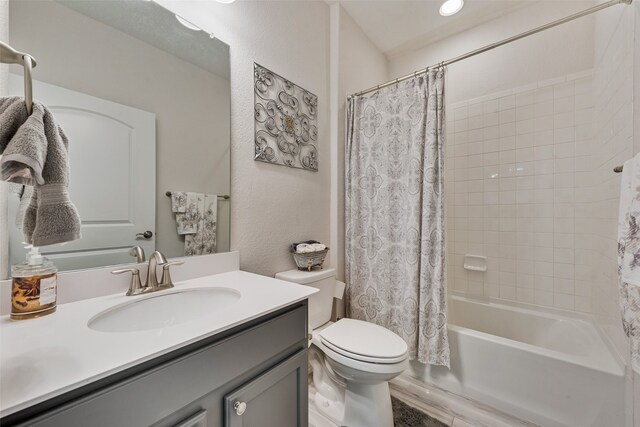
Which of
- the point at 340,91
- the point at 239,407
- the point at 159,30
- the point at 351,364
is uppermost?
the point at 340,91

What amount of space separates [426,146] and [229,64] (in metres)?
1.18

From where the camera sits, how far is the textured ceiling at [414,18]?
1852 millimetres

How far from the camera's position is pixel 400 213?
165 cm

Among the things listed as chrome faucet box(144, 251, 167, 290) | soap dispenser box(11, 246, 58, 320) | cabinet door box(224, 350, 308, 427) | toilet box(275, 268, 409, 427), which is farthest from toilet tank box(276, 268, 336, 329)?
soap dispenser box(11, 246, 58, 320)

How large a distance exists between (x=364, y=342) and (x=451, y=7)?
2340mm

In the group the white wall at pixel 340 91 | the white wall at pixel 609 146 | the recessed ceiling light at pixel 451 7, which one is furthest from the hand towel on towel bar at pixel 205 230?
the recessed ceiling light at pixel 451 7

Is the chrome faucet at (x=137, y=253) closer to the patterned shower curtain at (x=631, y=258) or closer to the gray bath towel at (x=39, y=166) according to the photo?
the gray bath towel at (x=39, y=166)

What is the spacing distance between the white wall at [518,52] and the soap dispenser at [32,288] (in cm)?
265

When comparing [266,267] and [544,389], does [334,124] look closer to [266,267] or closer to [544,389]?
[266,267]

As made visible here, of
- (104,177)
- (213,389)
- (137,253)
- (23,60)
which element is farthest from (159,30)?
(213,389)

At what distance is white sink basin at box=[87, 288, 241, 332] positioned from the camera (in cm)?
77

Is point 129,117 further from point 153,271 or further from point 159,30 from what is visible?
point 153,271

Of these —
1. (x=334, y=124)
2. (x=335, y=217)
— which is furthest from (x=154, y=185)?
(x=334, y=124)

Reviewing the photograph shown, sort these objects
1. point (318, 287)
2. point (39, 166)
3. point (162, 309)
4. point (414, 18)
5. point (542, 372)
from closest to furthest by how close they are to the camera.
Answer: point (39, 166), point (162, 309), point (542, 372), point (318, 287), point (414, 18)
